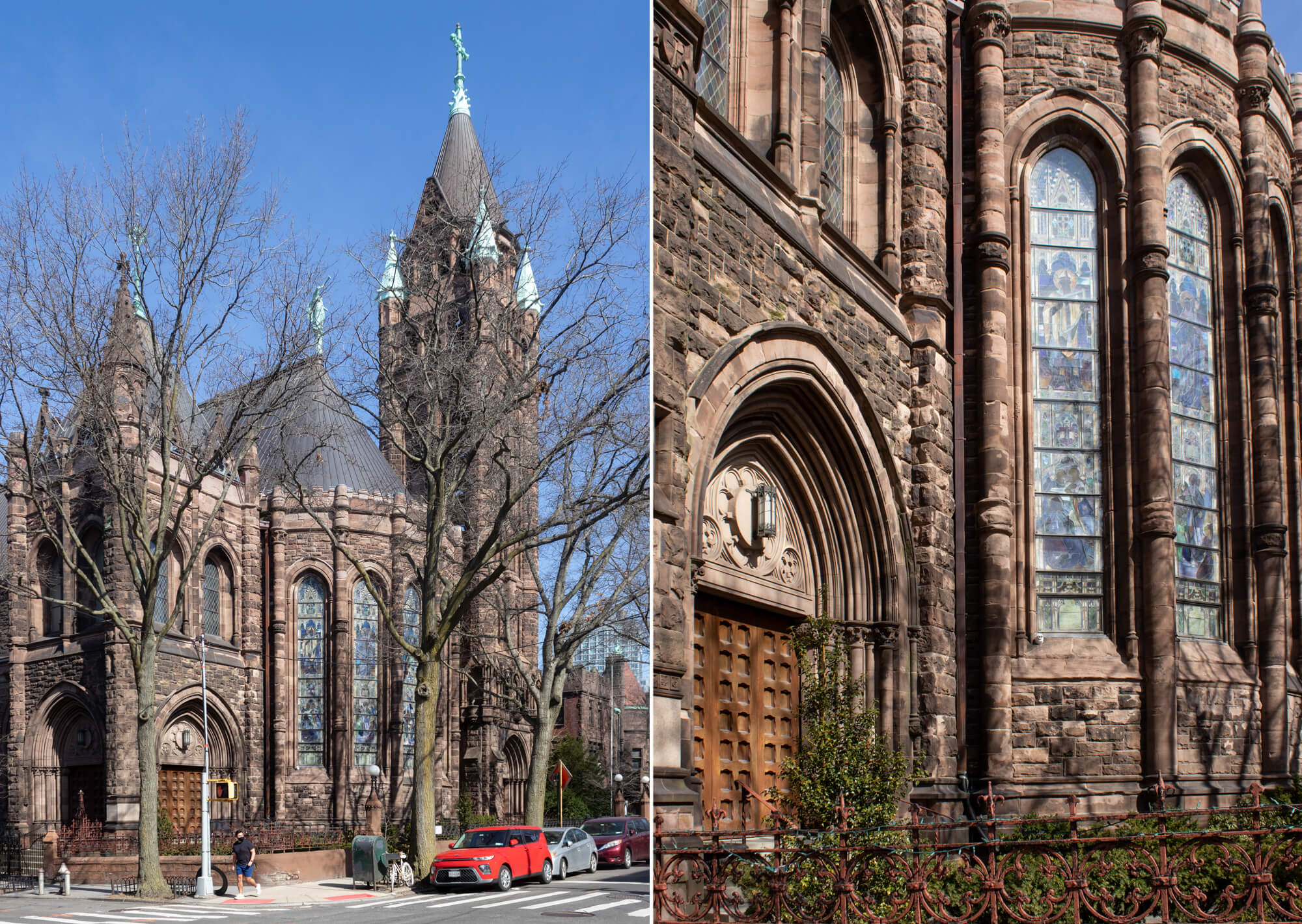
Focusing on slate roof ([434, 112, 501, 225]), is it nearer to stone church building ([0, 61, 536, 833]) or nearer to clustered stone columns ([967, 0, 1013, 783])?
clustered stone columns ([967, 0, 1013, 783])

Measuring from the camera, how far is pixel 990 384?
17938 millimetres

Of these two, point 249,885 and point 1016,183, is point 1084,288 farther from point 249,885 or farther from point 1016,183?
point 249,885

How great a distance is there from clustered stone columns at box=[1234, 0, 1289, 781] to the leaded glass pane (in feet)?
101

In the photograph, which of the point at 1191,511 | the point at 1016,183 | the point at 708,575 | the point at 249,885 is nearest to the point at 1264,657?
the point at 1191,511

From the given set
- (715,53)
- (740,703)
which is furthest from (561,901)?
(715,53)

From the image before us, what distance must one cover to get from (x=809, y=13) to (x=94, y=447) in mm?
17435

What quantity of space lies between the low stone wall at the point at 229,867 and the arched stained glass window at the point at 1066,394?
13.3 metres

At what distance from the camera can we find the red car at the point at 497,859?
1352 centimetres

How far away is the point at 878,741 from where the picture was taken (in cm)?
1211

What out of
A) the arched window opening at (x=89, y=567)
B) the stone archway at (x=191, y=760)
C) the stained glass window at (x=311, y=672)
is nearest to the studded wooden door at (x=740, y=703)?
the stone archway at (x=191, y=760)

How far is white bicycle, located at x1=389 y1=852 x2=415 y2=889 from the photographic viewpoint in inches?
682

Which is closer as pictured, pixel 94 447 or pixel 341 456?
pixel 94 447

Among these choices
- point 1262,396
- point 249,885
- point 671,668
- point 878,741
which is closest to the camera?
point 671,668

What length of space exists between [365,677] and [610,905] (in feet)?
113
